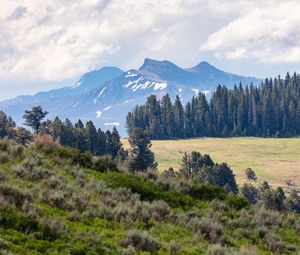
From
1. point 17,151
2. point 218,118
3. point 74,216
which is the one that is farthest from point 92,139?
point 218,118

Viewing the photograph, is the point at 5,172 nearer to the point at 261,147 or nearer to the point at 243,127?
the point at 261,147

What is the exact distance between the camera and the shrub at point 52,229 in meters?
11.0

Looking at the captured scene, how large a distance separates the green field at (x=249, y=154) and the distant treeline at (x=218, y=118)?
13836 millimetres

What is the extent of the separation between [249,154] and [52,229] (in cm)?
12441

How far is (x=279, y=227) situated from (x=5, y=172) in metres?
10.3

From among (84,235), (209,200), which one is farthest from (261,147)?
(84,235)

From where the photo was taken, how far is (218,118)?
182m

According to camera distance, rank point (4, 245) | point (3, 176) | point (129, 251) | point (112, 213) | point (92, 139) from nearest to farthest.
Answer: point (4, 245)
point (129, 251)
point (112, 213)
point (3, 176)
point (92, 139)

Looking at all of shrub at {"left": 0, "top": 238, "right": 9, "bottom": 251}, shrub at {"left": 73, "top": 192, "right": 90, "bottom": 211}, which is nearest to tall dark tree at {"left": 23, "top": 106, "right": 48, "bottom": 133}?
shrub at {"left": 73, "top": 192, "right": 90, "bottom": 211}

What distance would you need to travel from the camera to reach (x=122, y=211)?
14047 millimetres

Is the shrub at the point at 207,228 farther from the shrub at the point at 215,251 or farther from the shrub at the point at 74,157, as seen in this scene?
the shrub at the point at 74,157

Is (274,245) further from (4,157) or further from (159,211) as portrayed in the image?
(4,157)

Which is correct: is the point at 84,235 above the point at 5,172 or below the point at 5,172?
below

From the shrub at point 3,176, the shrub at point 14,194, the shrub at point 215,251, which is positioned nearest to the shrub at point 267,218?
the shrub at point 215,251
